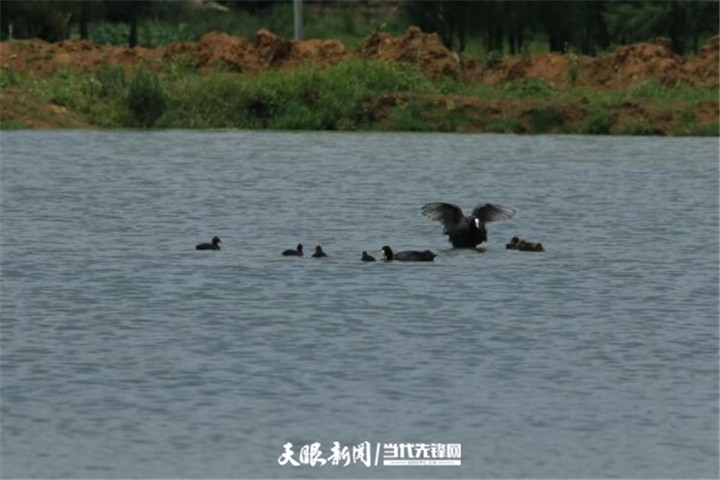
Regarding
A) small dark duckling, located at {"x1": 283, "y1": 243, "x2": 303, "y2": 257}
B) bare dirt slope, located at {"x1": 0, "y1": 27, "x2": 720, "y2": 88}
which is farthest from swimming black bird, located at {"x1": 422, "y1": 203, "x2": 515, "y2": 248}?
bare dirt slope, located at {"x1": 0, "y1": 27, "x2": 720, "y2": 88}

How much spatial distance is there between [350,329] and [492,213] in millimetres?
6411

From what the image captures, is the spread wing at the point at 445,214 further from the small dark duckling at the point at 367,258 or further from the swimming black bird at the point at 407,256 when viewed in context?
the small dark duckling at the point at 367,258

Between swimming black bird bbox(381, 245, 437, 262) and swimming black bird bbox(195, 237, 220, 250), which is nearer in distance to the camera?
swimming black bird bbox(381, 245, 437, 262)

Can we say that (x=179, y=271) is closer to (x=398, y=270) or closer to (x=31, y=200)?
(x=398, y=270)

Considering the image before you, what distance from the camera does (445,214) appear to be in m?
24.7

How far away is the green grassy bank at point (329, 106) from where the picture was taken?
4819 cm

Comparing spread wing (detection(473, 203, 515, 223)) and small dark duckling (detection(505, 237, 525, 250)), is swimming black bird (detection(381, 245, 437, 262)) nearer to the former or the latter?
spread wing (detection(473, 203, 515, 223))

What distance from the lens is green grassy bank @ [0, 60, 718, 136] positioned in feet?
158

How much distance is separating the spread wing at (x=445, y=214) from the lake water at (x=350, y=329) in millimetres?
404

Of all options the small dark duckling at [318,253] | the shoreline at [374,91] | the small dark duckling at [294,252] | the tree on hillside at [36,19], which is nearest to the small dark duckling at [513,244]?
the small dark duckling at [318,253]

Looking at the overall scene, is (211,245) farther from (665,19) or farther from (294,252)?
(665,19)

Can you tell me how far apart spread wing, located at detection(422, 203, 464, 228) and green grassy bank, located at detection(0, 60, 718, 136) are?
75.7 ft

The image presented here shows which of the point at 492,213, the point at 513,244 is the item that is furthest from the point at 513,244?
the point at 492,213

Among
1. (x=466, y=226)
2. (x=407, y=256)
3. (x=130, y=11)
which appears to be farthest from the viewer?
(x=130, y=11)
